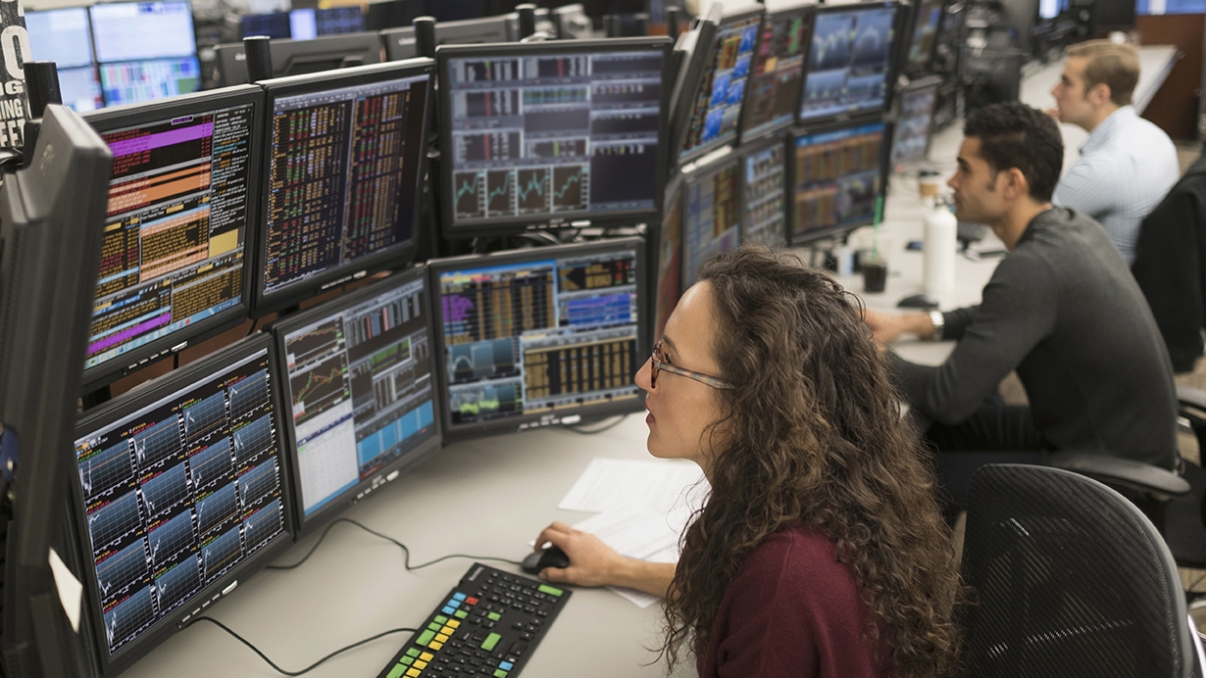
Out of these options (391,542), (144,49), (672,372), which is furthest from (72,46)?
(672,372)

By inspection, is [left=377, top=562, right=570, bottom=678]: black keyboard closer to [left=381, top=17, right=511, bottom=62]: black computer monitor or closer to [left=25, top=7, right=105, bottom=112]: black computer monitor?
[left=381, top=17, right=511, bottom=62]: black computer monitor

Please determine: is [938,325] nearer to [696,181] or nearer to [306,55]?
[696,181]

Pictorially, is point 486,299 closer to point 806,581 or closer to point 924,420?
point 806,581

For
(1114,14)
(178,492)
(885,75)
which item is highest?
(1114,14)

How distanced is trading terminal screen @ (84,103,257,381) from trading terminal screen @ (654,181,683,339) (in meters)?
1.04

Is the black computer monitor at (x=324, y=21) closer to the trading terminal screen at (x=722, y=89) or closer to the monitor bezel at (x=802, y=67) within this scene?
the monitor bezel at (x=802, y=67)

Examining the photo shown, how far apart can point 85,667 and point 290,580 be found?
0.51 m

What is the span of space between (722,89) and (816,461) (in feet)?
5.39

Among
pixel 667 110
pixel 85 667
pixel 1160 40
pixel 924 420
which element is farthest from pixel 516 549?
pixel 1160 40

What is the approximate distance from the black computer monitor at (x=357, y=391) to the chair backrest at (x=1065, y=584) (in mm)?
1032

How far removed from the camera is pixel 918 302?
3125 mm

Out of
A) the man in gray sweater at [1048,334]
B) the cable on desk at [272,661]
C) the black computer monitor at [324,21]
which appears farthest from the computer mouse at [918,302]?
the black computer monitor at [324,21]

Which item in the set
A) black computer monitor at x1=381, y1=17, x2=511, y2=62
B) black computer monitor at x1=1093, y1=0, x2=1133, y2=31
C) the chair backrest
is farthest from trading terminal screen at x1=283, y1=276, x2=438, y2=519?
black computer monitor at x1=1093, y1=0, x2=1133, y2=31

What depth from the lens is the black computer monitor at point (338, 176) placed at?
1497 millimetres
